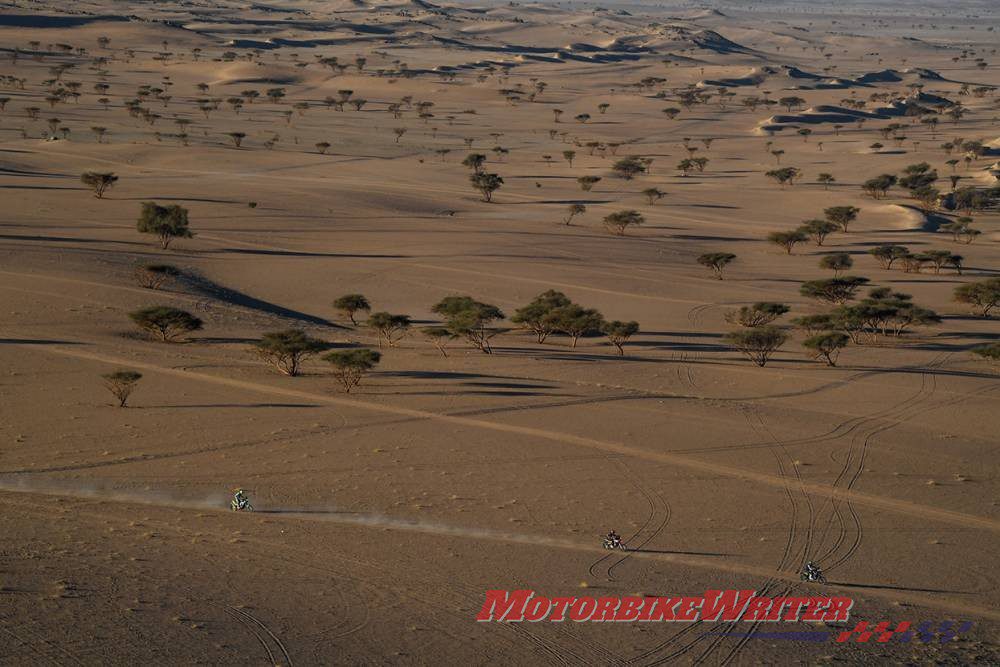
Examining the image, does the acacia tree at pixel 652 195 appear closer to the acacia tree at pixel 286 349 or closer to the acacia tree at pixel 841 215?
the acacia tree at pixel 841 215

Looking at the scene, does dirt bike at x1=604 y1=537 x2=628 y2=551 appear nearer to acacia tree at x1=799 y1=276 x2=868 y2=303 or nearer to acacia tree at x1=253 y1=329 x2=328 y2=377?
acacia tree at x1=253 y1=329 x2=328 y2=377

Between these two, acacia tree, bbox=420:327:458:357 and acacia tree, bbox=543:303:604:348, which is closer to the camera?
acacia tree, bbox=420:327:458:357

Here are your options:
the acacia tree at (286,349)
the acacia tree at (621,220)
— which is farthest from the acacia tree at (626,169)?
the acacia tree at (286,349)

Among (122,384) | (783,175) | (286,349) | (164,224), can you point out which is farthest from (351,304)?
(783,175)

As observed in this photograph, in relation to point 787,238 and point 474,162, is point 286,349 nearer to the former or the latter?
point 787,238

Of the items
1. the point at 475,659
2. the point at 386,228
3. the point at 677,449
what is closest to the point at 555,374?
the point at 677,449

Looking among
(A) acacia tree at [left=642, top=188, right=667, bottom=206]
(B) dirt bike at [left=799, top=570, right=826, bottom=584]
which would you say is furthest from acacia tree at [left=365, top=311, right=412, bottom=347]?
(A) acacia tree at [left=642, top=188, right=667, bottom=206]
